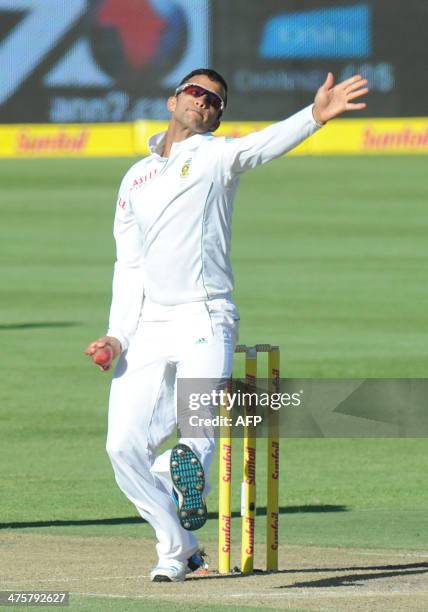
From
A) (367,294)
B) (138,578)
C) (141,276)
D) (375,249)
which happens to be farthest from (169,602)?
(375,249)

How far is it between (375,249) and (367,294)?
18.3ft

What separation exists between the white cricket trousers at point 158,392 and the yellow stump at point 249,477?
0.19m

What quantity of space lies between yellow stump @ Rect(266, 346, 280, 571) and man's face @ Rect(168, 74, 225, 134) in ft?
3.36

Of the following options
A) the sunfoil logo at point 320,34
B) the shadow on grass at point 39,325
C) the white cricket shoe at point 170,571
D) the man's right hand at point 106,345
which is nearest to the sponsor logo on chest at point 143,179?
the man's right hand at point 106,345

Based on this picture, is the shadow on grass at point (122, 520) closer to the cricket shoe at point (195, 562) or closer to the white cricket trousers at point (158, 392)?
the cricket shoe at point (195, 562)

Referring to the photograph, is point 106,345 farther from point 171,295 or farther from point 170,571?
point 170,571

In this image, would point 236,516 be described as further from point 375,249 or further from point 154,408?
point 375,249

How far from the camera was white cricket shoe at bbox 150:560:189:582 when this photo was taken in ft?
22.8

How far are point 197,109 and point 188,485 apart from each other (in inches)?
61.6

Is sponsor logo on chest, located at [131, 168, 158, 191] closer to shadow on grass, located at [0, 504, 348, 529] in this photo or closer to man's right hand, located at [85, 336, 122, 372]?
man's right hand, located at [85, 336, 122, 372]

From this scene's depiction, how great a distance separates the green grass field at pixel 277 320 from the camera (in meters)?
10.6

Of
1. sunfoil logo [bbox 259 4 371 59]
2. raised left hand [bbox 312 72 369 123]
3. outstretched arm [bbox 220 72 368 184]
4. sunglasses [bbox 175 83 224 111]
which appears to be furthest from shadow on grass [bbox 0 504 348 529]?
sunfoil logo [bbox 259 4 371 59]


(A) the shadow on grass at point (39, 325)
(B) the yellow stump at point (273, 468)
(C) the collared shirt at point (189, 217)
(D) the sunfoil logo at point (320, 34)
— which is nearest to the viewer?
(C) the collared shirt at point (189, 217)

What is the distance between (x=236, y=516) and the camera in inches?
398
